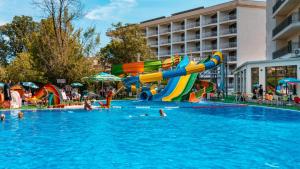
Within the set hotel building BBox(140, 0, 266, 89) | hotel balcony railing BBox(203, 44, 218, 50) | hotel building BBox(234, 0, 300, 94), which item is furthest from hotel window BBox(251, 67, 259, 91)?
hotel balcony railing BBox(203, 44, 218, 50)

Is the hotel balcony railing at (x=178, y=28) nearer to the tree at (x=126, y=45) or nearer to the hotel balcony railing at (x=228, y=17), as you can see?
the hotel balcony railing at (x=228, y=17)

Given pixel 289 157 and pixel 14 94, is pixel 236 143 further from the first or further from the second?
pixel 14 94

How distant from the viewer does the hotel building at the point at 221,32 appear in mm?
55094

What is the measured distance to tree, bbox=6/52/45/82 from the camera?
34784 millimetres

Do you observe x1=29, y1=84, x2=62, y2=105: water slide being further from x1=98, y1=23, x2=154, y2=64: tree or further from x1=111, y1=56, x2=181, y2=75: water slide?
x1=98, y1=23, x2=154, y2=64: tree

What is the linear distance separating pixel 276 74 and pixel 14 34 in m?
55.0

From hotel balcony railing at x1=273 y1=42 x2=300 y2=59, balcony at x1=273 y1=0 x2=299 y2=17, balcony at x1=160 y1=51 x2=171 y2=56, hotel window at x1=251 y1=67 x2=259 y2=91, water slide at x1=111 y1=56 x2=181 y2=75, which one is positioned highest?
balcony at x1=273 y1=0 x2=299 y2=17

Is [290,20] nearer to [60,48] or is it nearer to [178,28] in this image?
[60,48]

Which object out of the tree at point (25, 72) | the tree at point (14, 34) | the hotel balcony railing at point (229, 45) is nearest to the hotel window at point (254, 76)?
the tree at point (25, 72)

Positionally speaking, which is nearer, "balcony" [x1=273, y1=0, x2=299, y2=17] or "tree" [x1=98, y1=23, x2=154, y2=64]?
"balcony" [x1=273, y1=0, x2=299, y2=17]

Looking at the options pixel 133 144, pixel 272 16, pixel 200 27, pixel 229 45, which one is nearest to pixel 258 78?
pixel 272 16

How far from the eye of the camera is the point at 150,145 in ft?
32.1

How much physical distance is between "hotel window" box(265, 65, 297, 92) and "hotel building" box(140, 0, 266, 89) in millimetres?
24701

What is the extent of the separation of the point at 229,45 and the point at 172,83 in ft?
96.3
